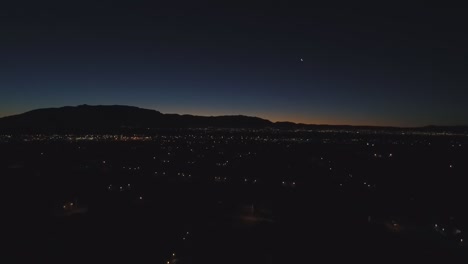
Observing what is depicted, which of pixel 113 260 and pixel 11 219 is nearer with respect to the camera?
pixel 113 260

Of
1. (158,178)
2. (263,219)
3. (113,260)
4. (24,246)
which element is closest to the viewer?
(113,260)

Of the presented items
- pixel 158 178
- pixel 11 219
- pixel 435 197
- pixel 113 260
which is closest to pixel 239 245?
pixel 113 260

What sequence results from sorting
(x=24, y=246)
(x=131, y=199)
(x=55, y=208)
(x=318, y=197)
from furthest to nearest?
(x=318, y=197) < (x=131, y=199) < (x=55, y=208) < (x=24, y=246)

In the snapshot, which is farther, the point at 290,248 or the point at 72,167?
the point at 72,167

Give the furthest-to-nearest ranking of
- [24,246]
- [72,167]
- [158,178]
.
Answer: [72,167] → [158,178] → [24,246]

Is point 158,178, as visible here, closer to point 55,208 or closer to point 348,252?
point 55,208

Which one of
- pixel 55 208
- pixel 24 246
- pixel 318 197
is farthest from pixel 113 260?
pixel 318 197

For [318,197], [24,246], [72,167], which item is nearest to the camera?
[24,246]

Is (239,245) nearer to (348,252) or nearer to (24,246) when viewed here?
(348,252)
